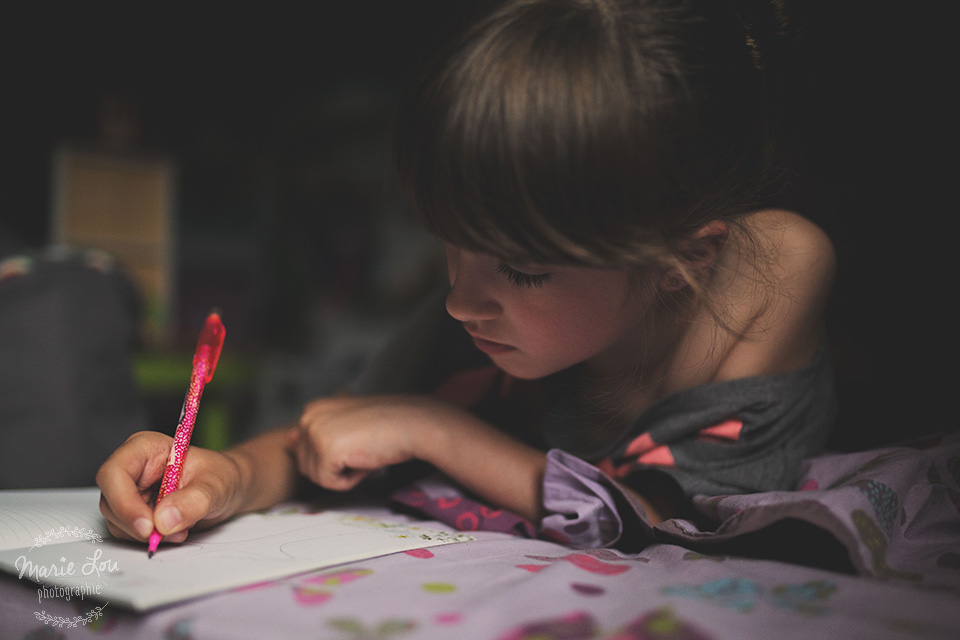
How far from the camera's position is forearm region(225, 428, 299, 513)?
1.83 feet

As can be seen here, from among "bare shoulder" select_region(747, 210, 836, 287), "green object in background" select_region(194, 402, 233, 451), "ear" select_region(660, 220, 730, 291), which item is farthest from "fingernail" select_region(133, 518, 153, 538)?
"green object in background" select_region(194, 402, 233, 451)

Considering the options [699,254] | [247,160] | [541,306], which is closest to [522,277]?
[541,306]

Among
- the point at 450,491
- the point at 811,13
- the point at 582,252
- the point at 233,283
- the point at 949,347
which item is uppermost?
the point at 811,13

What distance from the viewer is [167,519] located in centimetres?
42

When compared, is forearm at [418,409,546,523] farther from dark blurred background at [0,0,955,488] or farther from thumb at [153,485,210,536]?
dark blurred background at [0,0,955,488]

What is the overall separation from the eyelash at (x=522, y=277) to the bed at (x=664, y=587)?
19cm

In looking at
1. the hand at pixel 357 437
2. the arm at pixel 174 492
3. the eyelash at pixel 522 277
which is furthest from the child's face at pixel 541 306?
the arm at pixel 174 492

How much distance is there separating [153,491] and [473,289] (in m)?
0.27

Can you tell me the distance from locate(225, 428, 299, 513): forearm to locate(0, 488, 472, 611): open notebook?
2 cm

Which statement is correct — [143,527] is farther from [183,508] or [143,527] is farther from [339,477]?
[339,477]

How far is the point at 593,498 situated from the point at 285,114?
2493 mm

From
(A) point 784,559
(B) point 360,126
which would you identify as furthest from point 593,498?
(B) point 360,126

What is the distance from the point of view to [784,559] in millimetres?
435

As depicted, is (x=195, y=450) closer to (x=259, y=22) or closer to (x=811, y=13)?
(x=811, y=13)
